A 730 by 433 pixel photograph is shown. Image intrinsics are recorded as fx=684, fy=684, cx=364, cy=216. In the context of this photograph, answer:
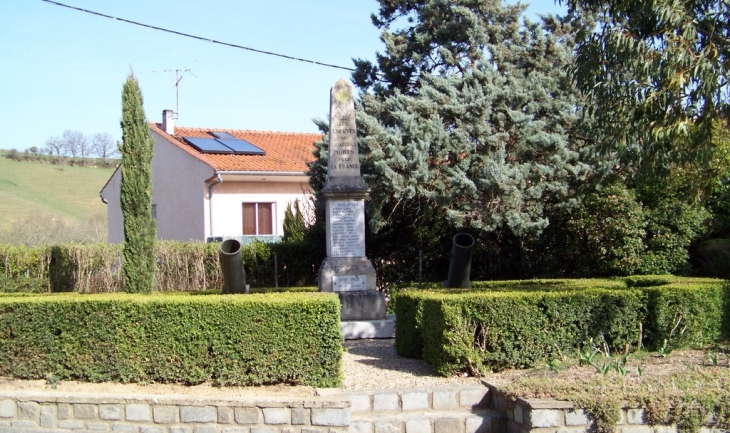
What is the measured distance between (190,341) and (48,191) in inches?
1876

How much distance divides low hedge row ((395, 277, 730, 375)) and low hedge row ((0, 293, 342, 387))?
117 centimetres

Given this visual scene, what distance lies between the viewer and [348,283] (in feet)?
36.5

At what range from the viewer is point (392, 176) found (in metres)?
13.6

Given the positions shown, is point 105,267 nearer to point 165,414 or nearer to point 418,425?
point 165,414

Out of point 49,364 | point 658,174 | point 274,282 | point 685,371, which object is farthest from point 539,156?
point 49,364

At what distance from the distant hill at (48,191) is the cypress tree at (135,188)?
30648 mm

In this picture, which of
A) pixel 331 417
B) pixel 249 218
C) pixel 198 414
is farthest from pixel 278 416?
pixel 249 218

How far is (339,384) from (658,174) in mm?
5276

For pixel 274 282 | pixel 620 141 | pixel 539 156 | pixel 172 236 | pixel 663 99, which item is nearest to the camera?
pixel 663 99

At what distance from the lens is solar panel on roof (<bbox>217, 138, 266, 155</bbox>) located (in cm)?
2342

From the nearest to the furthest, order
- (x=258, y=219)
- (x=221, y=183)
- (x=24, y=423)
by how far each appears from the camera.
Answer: (x=24, y=423) < (x=221, y=183) < (x=258, y=219)

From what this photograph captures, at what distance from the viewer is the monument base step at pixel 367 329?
1052 cm

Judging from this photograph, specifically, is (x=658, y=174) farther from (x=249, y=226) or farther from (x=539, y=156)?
(x=249, y=226)

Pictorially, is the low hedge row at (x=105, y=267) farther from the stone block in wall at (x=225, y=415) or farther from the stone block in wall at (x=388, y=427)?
the stone block in wall at (x=388, y=427)
